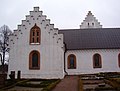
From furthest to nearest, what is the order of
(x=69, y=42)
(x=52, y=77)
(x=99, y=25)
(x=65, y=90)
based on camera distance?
(x=99, y=25) < (x=69, y=42) < (x=52, y=77) < (x=65, y=90)

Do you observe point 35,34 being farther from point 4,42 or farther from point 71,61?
point 4,42

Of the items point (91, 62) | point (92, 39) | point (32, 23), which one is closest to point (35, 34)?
point (32, 23)

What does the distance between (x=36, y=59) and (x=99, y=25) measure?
60.4ft

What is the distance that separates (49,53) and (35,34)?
3106mm

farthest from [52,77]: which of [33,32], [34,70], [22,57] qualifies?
[33,32]

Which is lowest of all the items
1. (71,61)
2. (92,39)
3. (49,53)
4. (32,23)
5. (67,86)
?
(67,86)

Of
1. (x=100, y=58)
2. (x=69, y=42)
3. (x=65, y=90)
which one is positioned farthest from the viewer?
(x=69, y=42)

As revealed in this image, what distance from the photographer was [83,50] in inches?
1141

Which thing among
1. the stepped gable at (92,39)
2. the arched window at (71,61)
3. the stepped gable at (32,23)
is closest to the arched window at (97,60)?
the stepped gable at (92,39)

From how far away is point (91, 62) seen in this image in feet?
93.8

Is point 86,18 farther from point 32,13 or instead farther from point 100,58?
point 32,13

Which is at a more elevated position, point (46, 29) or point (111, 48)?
point (46, 29)

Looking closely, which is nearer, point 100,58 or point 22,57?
point 22,57

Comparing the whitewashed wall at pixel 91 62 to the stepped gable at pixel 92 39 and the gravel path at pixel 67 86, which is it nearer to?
the stepped gable at pixel 92 39
